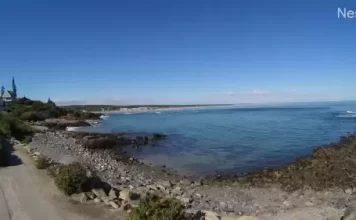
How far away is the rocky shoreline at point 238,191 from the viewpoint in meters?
13.6

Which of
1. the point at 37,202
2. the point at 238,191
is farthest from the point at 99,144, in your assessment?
the point at 37,202

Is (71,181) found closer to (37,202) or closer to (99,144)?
(37,202)

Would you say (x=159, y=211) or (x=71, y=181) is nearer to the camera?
(x=159, y=211)

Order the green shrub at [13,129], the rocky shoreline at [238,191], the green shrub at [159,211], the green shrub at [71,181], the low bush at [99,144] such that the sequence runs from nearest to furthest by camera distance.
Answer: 1. the green shrub at [159,211]
2. the green shrub at [71,181]
3. the rocky shoreline at [238,191]
4. the green shrub at [13,129]
5. the low bush at [99,144]

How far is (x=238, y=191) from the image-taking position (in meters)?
17.5

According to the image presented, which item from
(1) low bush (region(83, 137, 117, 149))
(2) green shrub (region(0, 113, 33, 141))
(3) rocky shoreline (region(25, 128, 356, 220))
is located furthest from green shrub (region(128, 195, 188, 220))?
(2) green shrub (region(0, 113, 33, 141))

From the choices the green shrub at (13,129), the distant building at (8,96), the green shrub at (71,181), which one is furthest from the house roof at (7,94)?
the green shrub at (71,181)

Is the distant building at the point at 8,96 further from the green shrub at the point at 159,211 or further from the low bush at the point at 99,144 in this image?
the green shrub at the point at 159,211

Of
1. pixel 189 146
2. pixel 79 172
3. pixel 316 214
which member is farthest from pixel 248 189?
pixel 189 146

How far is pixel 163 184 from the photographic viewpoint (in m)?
18.7

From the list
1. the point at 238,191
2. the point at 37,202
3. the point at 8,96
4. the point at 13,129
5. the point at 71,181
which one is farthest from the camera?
the point at 8,96

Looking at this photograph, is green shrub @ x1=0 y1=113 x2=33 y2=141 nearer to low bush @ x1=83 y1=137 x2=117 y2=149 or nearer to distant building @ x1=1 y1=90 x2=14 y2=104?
low bush @ x1=83 y1=137 x2=117 y2=149

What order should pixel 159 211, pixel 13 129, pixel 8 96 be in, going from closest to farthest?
pixel 159 211, pixel 13 129, pixel 8 96

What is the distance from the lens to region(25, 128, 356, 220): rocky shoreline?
13.6 metres
